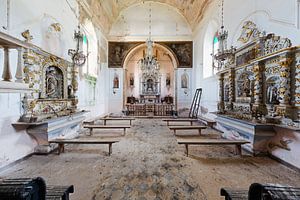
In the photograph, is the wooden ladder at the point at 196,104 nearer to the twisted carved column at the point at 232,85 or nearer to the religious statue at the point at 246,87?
the twisted carved column at the point at 232,85

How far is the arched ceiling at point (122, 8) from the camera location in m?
8.67

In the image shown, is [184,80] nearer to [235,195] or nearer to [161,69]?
[161,69]

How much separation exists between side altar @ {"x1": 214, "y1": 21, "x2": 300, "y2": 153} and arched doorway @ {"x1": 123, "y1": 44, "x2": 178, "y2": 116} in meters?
7.13

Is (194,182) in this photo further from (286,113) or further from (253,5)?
(253,5)

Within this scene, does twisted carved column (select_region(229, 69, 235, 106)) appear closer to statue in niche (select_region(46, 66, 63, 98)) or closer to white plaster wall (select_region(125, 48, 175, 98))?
statue in niche (select_region(46, 66, 63, 98))

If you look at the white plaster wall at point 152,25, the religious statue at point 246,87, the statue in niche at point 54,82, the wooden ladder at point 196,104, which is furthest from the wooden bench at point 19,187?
the white plaster wall at point 152,25

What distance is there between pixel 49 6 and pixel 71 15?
1.41 meters

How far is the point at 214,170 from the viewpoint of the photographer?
3.15m

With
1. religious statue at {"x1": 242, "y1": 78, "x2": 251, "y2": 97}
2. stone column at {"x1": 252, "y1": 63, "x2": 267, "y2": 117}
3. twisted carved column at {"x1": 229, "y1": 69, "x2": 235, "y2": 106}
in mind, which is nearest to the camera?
stone column at {"x1": 252, "y1": 63, "x2": 267, "y2": 117}

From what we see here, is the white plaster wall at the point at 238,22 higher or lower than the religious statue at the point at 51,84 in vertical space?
higher

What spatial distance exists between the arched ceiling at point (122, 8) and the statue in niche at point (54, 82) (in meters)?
4.52

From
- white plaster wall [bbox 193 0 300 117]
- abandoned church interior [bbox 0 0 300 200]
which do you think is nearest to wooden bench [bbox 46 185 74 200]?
abandoned church interior [bbox 0 0 300 200]

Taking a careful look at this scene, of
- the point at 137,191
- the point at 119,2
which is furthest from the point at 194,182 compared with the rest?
the point at 119,2

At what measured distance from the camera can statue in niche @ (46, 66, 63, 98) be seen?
15.8 ft
